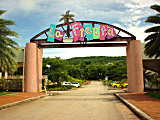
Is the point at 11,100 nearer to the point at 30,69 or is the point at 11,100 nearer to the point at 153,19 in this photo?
the point at 30,69

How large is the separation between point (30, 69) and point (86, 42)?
26.5ft

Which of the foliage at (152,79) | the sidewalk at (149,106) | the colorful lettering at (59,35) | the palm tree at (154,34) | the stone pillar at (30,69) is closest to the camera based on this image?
the sidewalk at (149,106)

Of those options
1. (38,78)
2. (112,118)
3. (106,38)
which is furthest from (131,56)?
(112,118)

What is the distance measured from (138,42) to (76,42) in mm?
7843

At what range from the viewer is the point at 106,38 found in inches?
1007

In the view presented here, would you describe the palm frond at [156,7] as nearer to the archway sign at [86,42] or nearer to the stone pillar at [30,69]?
the archway sign at [86,42]

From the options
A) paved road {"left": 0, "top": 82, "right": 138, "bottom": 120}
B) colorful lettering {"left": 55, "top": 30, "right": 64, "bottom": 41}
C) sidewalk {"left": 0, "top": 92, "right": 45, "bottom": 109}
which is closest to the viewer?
paved road {"left": 0, "top": 82, "right": 138, "bottom": 120}

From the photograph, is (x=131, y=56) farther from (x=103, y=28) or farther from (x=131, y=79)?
(x=103, y=28)

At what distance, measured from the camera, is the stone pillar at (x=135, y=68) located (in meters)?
25.4

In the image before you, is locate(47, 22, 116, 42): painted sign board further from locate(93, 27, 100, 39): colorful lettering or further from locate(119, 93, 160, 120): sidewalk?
locate(119, 93, 160, 120): sidewalk

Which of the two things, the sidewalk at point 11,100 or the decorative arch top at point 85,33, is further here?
the decorative arch top at point 85,33

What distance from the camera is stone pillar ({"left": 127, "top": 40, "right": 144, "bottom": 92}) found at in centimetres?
2538

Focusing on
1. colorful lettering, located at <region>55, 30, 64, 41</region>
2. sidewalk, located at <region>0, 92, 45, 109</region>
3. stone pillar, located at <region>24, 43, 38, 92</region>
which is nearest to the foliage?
colorful lettering, located at <region>55, 30, 64, 41</region>

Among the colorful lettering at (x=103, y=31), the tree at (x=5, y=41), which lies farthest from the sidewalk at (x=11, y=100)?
the colorful lettering at (x=103, y=31)
